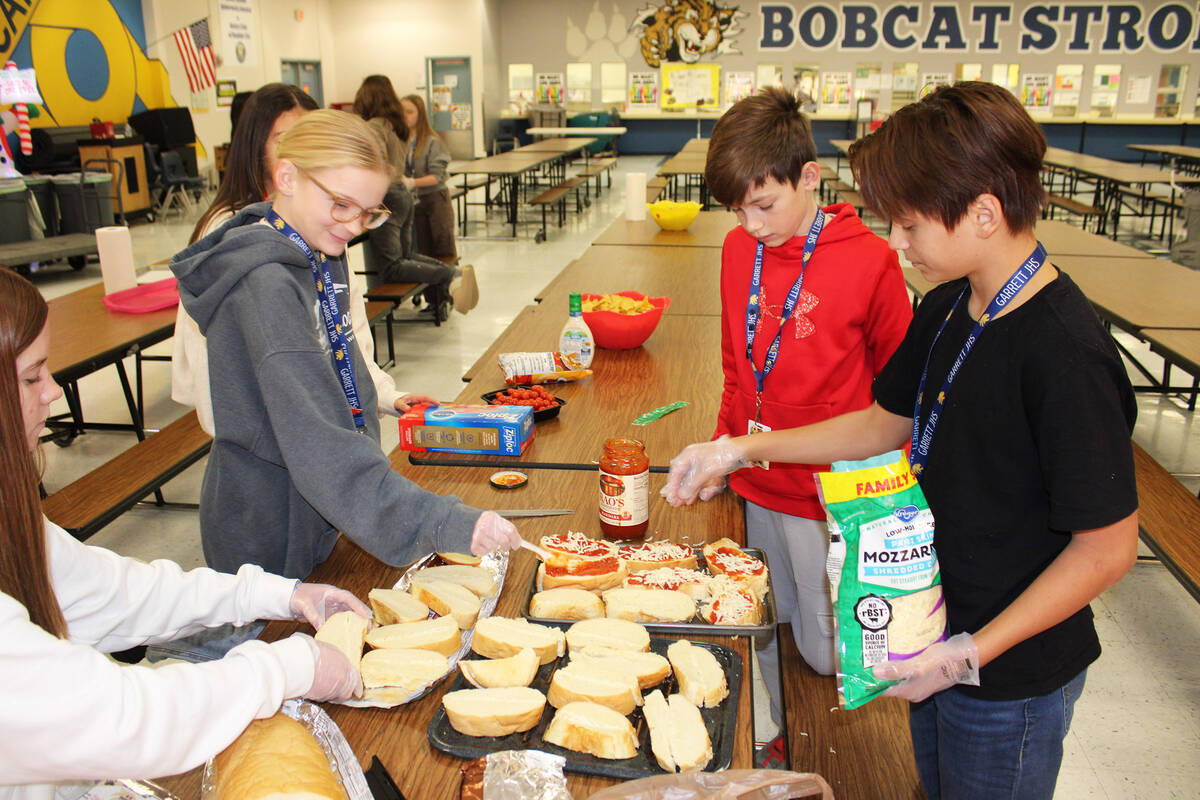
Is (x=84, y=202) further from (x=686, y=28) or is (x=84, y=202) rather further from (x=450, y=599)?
(x=686, y=28)

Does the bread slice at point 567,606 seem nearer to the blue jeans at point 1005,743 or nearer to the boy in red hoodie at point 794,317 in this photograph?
the blue jeans at point 1005,743

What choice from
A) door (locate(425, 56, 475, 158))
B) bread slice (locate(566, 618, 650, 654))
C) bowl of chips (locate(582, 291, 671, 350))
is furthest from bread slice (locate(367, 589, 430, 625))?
door (locate(425, 56, 475, 158))

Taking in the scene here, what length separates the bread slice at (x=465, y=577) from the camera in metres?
1.33

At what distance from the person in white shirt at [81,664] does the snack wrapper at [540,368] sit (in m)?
1.18

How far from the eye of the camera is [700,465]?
5.16 feet

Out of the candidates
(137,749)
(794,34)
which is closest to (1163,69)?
(794,34)

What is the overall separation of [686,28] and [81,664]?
17631 millimetres

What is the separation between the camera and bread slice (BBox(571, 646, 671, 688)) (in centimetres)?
111

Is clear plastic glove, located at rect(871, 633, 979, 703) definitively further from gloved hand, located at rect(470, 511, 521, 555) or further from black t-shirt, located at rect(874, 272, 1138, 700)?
gloved hand, located at rect(470, 511, 521, 555)

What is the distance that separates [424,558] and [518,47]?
1768cm

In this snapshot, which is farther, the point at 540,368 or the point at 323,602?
the point at 540,368

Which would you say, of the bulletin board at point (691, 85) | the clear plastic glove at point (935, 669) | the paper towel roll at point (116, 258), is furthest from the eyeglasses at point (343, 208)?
the bulletin board at point (691, 85)

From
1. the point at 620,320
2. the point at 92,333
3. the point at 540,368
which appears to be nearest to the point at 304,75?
the point at 92,333

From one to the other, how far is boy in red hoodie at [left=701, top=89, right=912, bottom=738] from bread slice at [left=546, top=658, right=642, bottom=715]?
2.93ft
